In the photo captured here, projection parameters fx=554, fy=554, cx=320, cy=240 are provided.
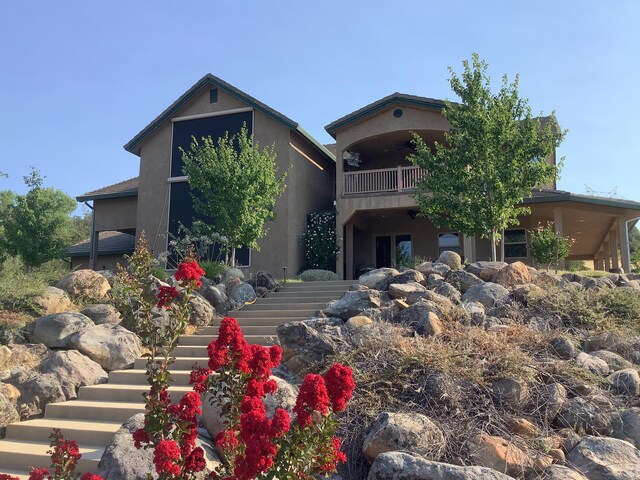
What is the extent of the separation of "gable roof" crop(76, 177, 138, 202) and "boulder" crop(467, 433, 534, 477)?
57.8ft

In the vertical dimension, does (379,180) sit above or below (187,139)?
below

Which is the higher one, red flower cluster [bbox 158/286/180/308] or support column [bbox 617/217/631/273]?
support column [bbox 617/217/631/273]

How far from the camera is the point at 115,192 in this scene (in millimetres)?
20719

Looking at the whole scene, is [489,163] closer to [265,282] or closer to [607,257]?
[265,282]

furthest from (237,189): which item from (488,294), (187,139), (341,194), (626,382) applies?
(626,382)

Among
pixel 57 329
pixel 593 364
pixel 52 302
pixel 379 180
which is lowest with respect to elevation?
pixel 593 364

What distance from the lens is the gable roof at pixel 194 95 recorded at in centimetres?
1770

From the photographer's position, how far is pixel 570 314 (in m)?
8.44

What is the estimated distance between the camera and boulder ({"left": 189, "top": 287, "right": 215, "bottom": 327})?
9.85 meters

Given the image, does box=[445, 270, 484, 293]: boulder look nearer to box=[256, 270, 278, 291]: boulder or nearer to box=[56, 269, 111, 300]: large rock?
box=[256, 270, 278, 291]: boulder

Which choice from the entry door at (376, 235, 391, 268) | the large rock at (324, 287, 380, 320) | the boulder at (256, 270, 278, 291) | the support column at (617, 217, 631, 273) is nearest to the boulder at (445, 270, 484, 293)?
the large rock at (324, 287, 380, 320)

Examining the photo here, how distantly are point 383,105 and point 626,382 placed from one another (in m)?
12.8

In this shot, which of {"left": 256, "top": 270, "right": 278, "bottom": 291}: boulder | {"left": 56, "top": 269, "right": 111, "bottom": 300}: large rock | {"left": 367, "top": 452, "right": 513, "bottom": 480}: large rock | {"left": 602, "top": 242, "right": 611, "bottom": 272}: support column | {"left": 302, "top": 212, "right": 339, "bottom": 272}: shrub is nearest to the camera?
{"left": 367, "top": 452, "right": 513, "bottom": 480}: large rock

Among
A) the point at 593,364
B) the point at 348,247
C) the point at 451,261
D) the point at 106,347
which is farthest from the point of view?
the point at 348,247
